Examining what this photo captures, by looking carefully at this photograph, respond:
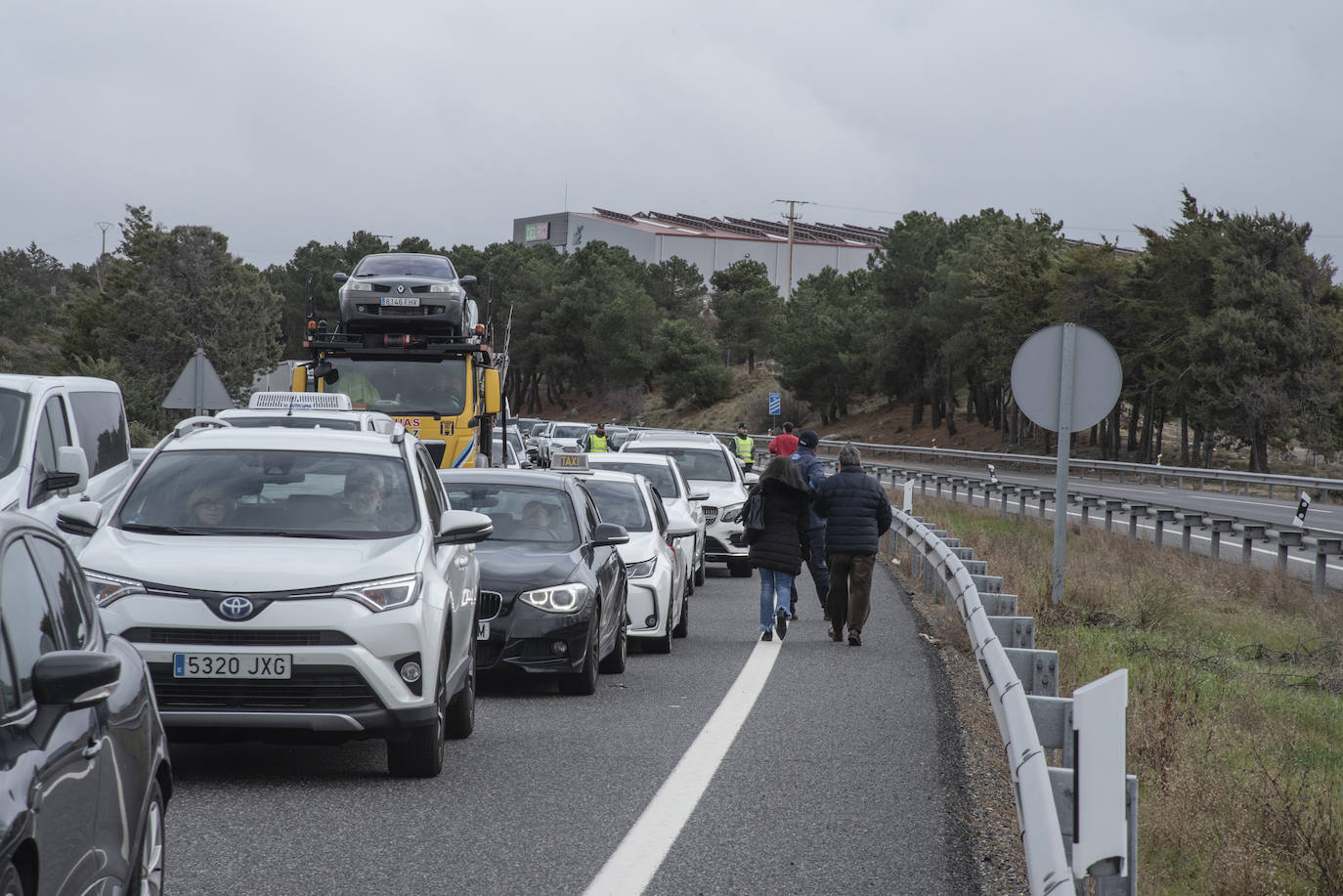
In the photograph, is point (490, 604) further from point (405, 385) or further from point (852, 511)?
point (405, 385)

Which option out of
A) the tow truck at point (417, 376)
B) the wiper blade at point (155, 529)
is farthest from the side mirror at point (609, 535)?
the tow truck at point (417, 376)

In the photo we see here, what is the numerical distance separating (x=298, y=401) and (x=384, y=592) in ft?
34.2

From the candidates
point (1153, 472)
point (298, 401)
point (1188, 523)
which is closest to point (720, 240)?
point (1153, 472)

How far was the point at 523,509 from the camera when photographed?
41.3 feet

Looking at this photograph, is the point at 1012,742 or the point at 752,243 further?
the point at 752,243

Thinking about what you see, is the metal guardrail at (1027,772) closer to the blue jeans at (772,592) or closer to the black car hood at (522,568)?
the black car hood at (522,568)

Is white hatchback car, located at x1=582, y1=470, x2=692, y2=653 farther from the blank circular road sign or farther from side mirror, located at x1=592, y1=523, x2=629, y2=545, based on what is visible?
the blank circular road sign

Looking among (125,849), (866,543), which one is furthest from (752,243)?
(125,849)

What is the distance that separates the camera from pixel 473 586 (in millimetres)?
9578

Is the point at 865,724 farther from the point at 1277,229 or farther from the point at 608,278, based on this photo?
the point at 608,278

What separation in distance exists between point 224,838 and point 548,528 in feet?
19.2

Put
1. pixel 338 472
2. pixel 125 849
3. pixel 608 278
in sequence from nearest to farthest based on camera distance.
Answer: pixel 125 849, pixel 338 472, pixel 608 278

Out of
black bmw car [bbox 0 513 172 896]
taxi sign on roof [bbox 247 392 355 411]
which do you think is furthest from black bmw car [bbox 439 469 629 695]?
black bmw car [bbox 0 513 172 896]

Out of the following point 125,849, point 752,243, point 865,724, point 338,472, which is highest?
point 752,243
